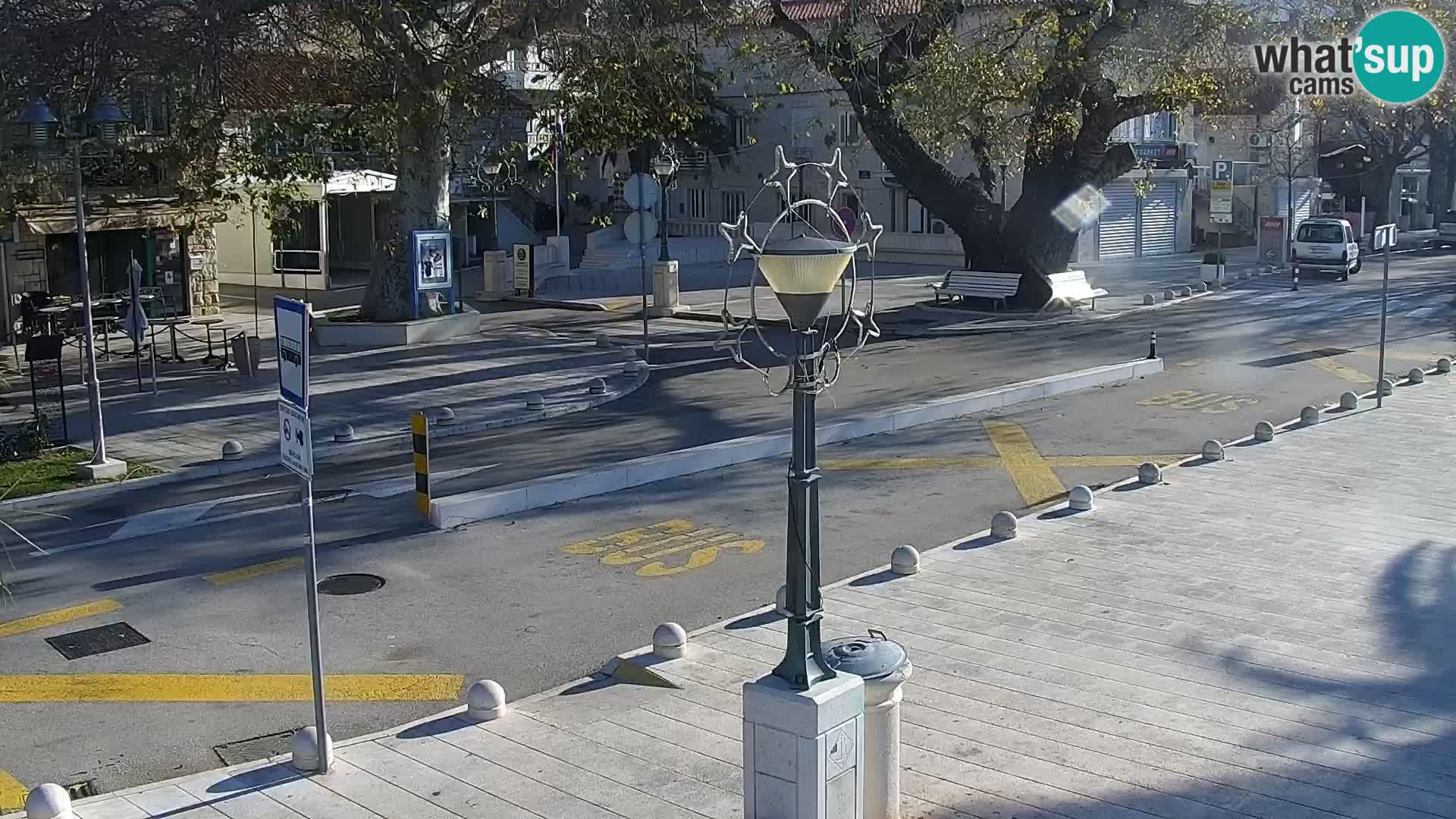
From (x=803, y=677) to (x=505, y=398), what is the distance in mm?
14071

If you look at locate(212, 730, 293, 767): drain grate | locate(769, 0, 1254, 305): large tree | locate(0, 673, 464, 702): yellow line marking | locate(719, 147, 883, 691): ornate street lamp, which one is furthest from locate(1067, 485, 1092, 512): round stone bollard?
locate(769, 0, 1254, 305): large tree

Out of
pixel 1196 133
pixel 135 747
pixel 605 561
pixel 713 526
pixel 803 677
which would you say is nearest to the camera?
pixel 803 677

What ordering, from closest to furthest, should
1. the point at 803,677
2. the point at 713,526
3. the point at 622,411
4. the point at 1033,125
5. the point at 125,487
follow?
the point at 803,677, the point at 713,526, the point at 125,487, the point at 622,411, the point at 1033,125

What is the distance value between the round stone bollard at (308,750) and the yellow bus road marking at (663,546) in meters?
4.31

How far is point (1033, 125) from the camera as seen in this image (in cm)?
2891

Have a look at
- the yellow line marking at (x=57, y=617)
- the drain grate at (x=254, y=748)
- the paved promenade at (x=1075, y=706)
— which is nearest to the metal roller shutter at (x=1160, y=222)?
the paved promenade at (x=1075, y=706)

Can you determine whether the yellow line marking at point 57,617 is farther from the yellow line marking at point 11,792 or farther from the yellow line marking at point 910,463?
the yellow line marking at point 910,463

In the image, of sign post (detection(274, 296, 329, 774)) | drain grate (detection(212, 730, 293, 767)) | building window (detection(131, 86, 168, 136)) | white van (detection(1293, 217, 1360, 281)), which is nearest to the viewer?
sign post (detection(274, 296, 329, 774))

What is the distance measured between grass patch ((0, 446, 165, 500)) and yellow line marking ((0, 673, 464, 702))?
513cm

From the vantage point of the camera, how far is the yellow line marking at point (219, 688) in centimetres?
886

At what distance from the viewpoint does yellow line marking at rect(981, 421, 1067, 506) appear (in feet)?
47.7

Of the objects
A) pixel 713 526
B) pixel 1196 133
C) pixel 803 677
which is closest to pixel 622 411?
pixel 713 526

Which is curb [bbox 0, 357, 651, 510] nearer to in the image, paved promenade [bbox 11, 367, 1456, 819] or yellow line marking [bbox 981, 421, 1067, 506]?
yellow line marking [bbox 981, 421, 1067, 506]

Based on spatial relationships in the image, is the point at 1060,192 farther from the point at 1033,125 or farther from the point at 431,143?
the point at 431,143
